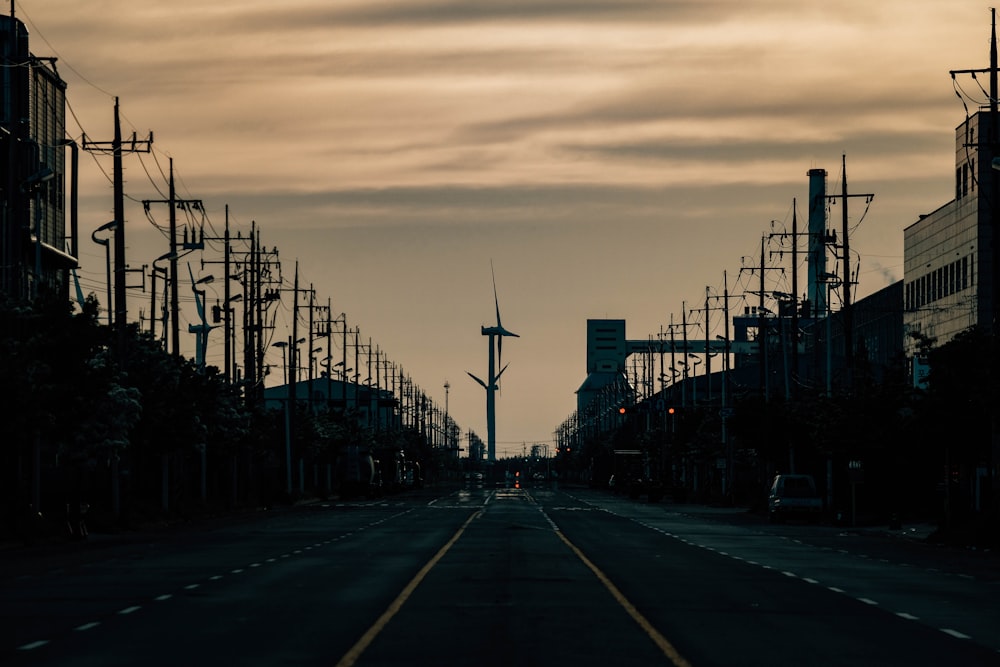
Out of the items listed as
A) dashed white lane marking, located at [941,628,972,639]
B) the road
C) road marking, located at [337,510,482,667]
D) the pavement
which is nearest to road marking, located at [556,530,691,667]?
the road

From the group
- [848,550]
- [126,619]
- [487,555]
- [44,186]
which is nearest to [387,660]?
[126,619]

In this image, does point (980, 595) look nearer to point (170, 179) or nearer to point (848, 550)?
point (848, 550)

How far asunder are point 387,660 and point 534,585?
1229 centimetres

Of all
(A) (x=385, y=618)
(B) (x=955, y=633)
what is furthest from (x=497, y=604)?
(B) (x=955, y=633)

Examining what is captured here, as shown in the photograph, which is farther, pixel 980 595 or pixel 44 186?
pixel 44 186

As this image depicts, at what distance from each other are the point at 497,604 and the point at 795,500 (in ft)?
157

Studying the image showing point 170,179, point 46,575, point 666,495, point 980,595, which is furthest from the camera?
point 666,495

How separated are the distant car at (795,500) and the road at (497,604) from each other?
69.4ft

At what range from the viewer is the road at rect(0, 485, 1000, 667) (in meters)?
19.3

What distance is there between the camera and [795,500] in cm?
7212

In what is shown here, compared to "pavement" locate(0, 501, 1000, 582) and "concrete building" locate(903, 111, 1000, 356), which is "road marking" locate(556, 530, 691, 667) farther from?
"concrete building" locate(903, 111, 1000, 356)

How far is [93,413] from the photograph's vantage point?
177 ft

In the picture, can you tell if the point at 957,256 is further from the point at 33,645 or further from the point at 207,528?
the point at 33,645

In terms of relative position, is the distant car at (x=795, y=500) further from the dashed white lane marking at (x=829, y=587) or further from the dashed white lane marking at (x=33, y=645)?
the dashed white lane marking at (x=33, y=645)
